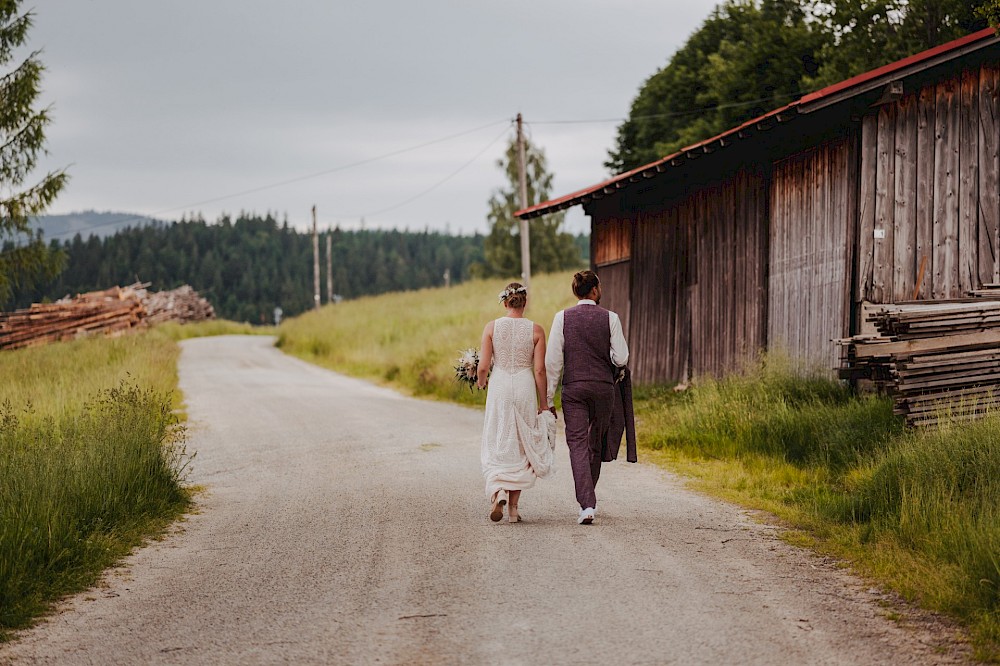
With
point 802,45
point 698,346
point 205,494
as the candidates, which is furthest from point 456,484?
point 802,45

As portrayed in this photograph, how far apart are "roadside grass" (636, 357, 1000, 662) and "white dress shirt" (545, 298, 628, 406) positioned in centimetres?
186

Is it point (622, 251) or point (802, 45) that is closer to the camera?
point (622, 251)

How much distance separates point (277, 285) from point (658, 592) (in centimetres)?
13086

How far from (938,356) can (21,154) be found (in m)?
20.0

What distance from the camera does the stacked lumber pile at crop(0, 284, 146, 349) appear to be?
37.2m

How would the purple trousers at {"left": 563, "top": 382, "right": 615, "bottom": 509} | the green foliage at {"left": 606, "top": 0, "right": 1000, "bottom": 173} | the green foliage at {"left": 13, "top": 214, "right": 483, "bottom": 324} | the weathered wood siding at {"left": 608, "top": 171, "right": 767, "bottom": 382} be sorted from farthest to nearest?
1. the green foliage at {"left": 13, "top": 214, "right": 483, "bottom": 324}
2. the green foliage at {"left": 606, "top": 0, "right": 1000, "bottom": 173}
3. the weathered wood siding at {"left": 608, "top": 171, "right": 767, "bottom": 382}
4. the purple trousers at {"left": 563, "top": 382, "right": 615, "bottom": 509}

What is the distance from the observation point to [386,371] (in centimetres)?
2569

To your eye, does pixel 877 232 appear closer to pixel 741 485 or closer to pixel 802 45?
pixel 741 485

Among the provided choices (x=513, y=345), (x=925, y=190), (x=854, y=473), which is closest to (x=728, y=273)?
(x=925, y=190)

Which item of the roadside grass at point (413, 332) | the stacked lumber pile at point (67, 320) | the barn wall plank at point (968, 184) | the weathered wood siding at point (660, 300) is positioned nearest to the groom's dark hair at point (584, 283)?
the barn wall plank at point (968, 184)

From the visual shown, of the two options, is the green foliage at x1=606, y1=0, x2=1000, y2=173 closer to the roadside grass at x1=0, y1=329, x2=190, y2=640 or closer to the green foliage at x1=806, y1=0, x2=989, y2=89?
the green foliage at x1=806, y1=0, x2=989, y2=89

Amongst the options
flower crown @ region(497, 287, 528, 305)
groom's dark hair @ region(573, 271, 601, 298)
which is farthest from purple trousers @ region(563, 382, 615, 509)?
flower crown @ region(497, 287, 528, 305)

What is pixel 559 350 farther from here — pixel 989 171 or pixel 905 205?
pixel 989 171

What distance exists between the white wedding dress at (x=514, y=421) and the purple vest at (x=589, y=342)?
34cm
